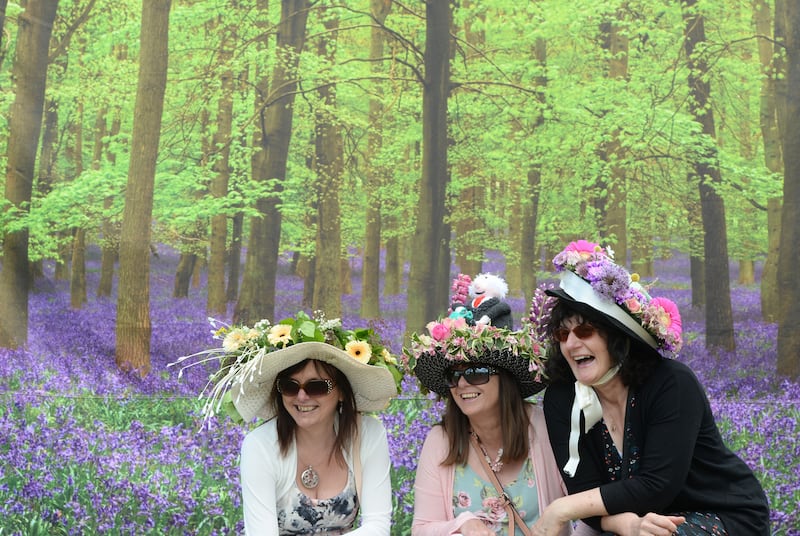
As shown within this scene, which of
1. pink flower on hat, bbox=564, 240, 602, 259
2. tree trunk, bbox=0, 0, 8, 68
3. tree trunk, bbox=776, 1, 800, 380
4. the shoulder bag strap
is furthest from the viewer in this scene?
tree trunk, bbox=776, 1, 800, 380

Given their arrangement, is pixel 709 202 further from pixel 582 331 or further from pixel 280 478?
pixel 280 478

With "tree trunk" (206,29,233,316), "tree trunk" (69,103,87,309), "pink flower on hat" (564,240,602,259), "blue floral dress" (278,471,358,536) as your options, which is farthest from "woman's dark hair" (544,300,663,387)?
"tree trunk" (69,103,87,309)

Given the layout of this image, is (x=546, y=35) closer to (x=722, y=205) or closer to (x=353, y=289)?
(x=722, y=205)

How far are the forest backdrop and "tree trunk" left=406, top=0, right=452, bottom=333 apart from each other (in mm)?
17

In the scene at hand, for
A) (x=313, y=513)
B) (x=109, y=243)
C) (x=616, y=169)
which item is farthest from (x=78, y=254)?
(x=616, y=169)

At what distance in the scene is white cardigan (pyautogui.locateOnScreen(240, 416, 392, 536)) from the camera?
2.24m

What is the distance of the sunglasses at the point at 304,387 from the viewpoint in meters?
2.30

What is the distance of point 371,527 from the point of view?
7.54 feet

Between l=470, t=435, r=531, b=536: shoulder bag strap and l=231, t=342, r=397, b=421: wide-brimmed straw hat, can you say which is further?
l=470, t=435, r=531, b=536: shoulder bag strap

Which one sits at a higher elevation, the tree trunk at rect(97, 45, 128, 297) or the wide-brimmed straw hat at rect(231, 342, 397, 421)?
the tree trunk at rect(97, 45, 128, 297)

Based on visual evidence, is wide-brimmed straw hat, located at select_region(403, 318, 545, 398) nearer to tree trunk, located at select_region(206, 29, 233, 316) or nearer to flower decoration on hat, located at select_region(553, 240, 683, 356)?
flower decoration on hat, located at select_region(553, 240, 683, 356)

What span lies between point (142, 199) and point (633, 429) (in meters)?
4.62

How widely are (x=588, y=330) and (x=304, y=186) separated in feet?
14.2

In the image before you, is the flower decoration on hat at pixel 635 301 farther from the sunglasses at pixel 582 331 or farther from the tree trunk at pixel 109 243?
the tree trunk at pixel 109 243
